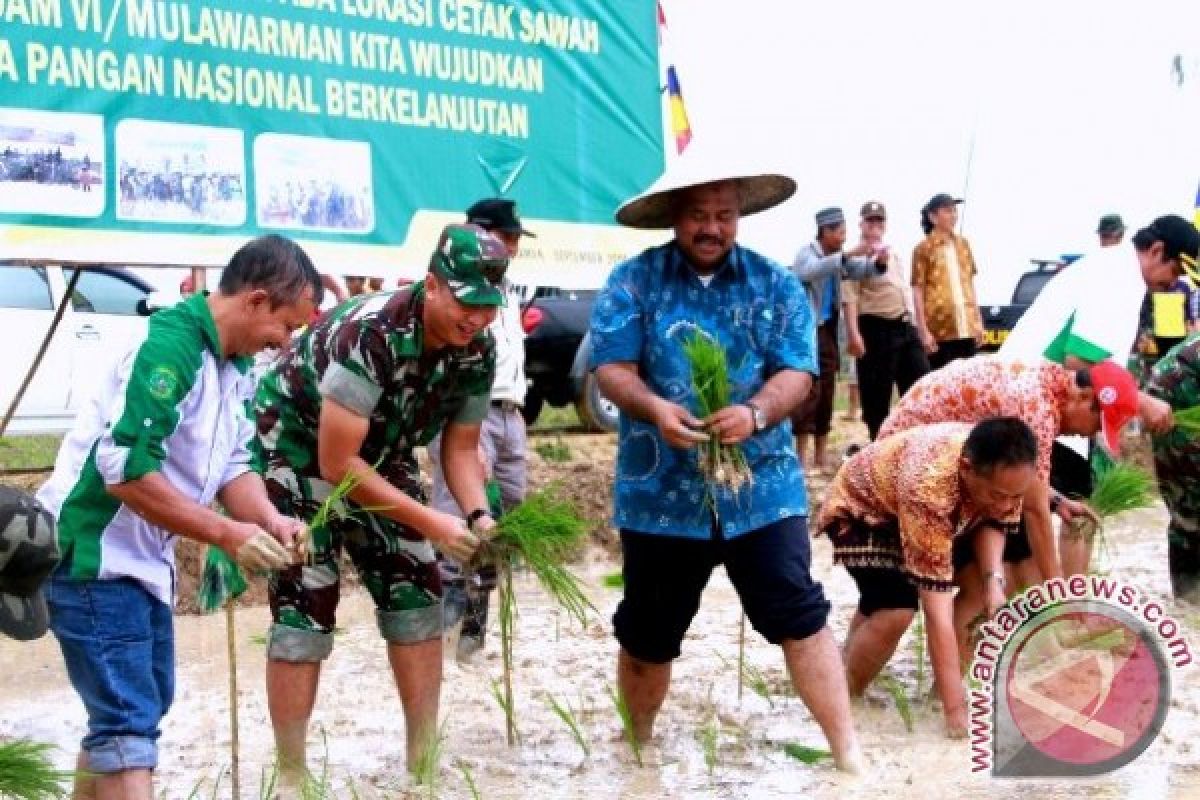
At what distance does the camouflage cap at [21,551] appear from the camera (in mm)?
2652

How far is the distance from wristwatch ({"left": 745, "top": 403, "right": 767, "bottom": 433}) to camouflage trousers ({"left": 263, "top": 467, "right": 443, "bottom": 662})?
→ 102 centimetres

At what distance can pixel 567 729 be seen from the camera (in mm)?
5938

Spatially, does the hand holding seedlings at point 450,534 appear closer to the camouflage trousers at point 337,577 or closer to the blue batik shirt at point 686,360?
the camouflage trousers at point 337,577

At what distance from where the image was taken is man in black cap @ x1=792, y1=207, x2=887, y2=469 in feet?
36.0

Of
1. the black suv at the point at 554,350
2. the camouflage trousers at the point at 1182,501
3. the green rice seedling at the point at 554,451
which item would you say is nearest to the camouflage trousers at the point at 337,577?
the camouflage trousers at the point at 1182,501

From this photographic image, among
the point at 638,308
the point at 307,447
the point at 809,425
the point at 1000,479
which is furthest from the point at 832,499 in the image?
the point at 809,425

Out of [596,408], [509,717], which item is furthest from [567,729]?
[596,408]

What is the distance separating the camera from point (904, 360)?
11.3 m

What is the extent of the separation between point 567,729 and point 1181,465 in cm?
328

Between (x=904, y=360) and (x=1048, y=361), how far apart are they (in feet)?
17.6

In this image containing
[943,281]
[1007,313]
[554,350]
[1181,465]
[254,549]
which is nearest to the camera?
[254,549]

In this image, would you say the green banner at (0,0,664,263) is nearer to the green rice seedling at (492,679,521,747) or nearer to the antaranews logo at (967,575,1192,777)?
the green rice seedling at (492,679,521,747)

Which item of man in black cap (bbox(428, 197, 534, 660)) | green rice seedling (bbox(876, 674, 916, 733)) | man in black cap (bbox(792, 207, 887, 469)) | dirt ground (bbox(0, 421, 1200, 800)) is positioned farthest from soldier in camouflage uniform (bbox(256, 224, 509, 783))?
man in black cap (bbox(792, 207, 887, 469))

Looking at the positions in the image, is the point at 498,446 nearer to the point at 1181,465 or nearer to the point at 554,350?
the point at 1181,465
